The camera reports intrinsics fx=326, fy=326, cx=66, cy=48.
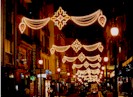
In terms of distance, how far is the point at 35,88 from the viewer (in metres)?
43.5

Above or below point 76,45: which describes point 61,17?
above

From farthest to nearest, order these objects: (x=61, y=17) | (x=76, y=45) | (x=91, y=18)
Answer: (x=76, y=45), (x=91, y=18), (x=61, y=17)

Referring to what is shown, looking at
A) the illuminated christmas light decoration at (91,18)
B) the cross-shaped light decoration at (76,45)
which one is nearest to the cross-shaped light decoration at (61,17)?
the illuminated christmas light decoration at (91,18)

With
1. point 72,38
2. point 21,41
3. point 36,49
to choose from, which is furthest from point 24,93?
point 72,38

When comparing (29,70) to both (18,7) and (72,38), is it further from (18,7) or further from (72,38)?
(72,38)

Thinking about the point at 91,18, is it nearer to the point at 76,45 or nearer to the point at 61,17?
the point at 61,17

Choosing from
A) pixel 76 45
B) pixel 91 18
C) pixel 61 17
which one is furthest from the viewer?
pixel 76 45

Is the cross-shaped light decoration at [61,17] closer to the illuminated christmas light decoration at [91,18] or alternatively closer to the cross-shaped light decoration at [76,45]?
the illuminated christmas light decoration at [91,18]

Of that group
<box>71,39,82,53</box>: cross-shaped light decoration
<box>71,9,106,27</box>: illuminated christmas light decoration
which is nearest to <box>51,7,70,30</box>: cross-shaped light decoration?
<box>71,9,106,27</box>: illuminated christmas light decoration

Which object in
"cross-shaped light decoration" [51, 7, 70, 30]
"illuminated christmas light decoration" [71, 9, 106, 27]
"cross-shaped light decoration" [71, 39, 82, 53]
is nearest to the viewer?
"illuminated christmas light decoration" [71, 9, 106, 27]

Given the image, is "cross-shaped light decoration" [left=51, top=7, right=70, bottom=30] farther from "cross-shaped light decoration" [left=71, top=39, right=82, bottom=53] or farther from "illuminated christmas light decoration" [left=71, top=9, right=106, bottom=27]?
"cross-shaped light decoration" [left=71, top=39, right=82, bottom=53]

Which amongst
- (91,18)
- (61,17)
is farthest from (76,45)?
(61,17)

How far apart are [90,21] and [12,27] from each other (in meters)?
10.9

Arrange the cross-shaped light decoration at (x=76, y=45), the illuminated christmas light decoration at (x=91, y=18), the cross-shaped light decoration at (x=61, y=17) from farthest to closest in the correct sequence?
the cross-shaped light decoration at (x=76, y=45)
the cross-shaped light decoration at (x=61, y=17)
the illuminated christmas light decoration at (x=91, y=18)
